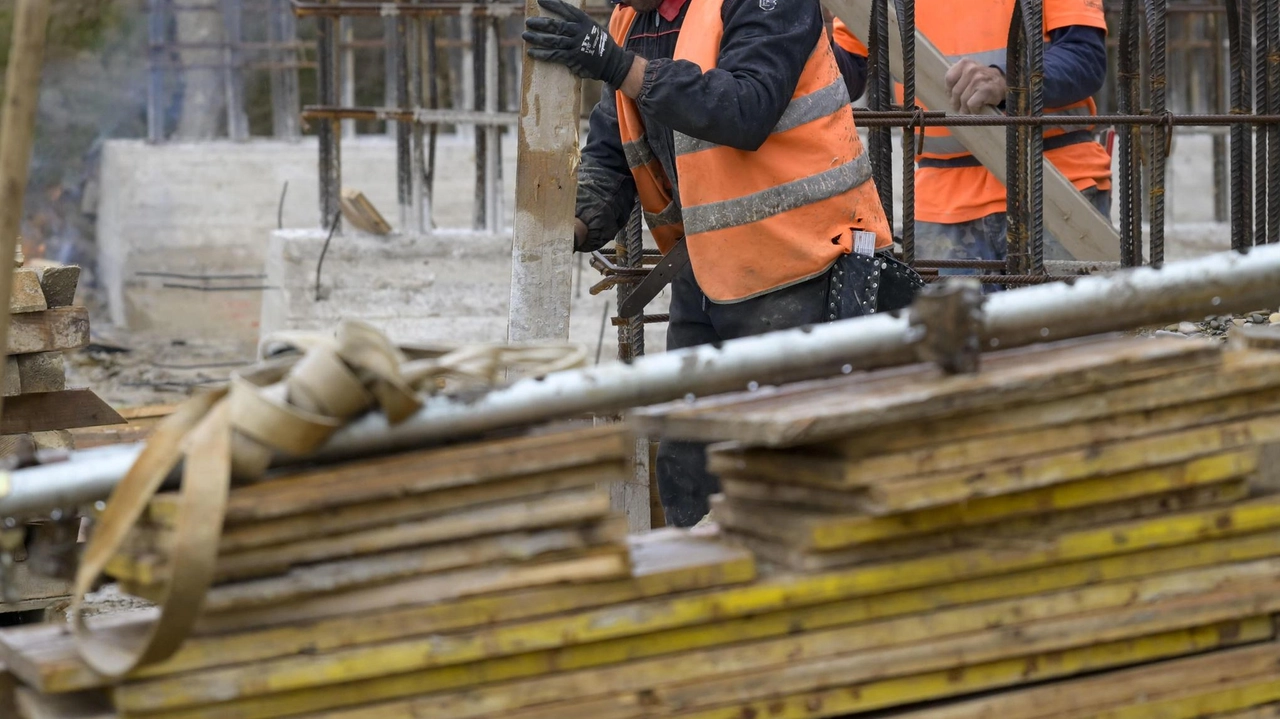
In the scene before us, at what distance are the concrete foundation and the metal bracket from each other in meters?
6.13

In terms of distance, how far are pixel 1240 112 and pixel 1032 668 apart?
3.74 meters

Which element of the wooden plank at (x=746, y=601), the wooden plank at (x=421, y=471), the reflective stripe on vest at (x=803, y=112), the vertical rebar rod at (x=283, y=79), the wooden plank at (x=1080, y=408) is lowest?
the wooden plank at (x=746, y=601)

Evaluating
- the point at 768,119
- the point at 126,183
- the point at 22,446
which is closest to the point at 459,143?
the point at 126,183

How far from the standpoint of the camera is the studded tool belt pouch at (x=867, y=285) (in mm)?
3887

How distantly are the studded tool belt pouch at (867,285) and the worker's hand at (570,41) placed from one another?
853mm

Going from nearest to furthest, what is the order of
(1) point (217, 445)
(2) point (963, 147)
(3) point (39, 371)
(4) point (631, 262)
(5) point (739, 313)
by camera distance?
(1) point (217, 445)
(5) point (739, 313)
(3) point (39, 371)
(4) point (631, 262)
(2) point (963, 147)

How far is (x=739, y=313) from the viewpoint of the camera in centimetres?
403

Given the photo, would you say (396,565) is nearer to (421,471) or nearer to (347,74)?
(421,471)

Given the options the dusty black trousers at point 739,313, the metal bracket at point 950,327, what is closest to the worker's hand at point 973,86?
the dusty black trousers at point 739,313

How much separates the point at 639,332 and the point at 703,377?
304 cm

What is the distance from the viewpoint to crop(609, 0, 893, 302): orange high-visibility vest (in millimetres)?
3869

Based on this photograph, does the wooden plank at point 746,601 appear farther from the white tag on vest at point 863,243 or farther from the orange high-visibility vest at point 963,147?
the orange high-visibility vest at point 963,147

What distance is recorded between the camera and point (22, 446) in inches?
78.6

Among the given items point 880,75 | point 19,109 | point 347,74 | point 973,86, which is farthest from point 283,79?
point 19,109
